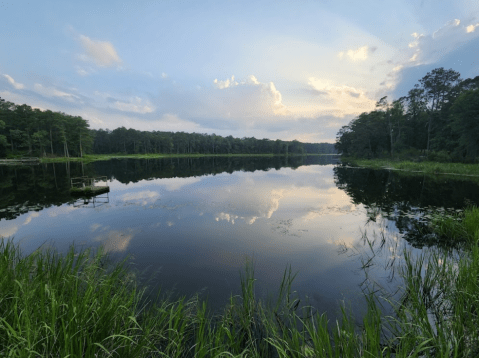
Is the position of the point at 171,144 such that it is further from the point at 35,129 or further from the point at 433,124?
the point at 433,124

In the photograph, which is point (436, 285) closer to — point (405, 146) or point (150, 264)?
point (150, 264)

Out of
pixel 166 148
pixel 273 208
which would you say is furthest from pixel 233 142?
pixel 273 208

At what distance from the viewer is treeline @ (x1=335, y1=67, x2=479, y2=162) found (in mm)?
41562

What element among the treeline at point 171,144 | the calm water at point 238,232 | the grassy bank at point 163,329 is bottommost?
the calm water at point 238,232

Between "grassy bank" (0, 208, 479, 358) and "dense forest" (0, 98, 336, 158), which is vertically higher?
"dense forest" (0, 98, 336, 158)

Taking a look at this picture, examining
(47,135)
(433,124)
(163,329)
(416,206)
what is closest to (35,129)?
(47,135)

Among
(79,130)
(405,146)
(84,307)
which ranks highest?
(79,130)

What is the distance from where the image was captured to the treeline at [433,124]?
136 ft

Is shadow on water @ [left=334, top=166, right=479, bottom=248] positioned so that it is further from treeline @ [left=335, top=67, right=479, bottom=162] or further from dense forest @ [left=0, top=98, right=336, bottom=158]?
dense forest @ [left=0, top=98, right=336, bottom=158]

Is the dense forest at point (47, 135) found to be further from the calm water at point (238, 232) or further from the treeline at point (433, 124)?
the treeline at point (433, 124)

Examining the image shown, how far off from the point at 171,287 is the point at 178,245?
363 centimetres

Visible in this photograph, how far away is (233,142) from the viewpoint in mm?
183875

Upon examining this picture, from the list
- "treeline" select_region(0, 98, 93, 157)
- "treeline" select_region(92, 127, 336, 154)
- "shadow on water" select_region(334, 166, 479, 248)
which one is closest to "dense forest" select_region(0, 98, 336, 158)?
"treeline" select_region(0, 98, 93, 157)

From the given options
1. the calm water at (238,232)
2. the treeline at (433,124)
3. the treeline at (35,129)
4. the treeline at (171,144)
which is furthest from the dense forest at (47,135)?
the treeline at (433,124)
